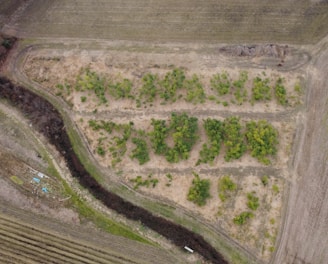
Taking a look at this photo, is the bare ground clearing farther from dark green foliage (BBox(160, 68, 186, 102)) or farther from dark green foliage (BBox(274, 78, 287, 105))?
dark green foliage (BBox(160, 68, 186, 102))

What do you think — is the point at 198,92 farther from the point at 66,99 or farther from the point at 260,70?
the point at 66,99

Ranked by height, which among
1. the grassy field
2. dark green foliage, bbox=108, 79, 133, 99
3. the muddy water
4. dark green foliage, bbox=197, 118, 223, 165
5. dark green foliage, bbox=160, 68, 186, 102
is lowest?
the muddy water

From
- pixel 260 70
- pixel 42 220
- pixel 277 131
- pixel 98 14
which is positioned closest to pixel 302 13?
pixel 260 70

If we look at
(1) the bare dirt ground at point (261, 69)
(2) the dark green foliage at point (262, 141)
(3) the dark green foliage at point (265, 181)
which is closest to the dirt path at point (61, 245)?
(1) the bare dirt ground at point (261, 69)

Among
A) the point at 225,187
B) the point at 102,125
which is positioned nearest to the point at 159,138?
the point at 102,125

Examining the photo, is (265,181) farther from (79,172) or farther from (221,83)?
(79,172)

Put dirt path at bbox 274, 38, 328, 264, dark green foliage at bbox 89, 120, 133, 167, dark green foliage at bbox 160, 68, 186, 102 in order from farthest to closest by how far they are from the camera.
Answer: dark green foliage at bbox 160, 68, 186, 102, dark green foliage at bbox 89, 120, 133, 167, dirt path at bbox 274, 38, 328, 264

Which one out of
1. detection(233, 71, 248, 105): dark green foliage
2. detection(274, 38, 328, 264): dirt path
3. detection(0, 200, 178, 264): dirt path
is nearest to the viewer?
detection(274, 38, 328, 264): dirt path

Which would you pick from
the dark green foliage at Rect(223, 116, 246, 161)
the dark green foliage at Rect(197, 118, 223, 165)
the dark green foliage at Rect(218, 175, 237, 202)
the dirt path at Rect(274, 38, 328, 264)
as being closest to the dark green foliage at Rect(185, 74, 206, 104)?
the dark green foliage at Rect(197, 118, 223, 165)
